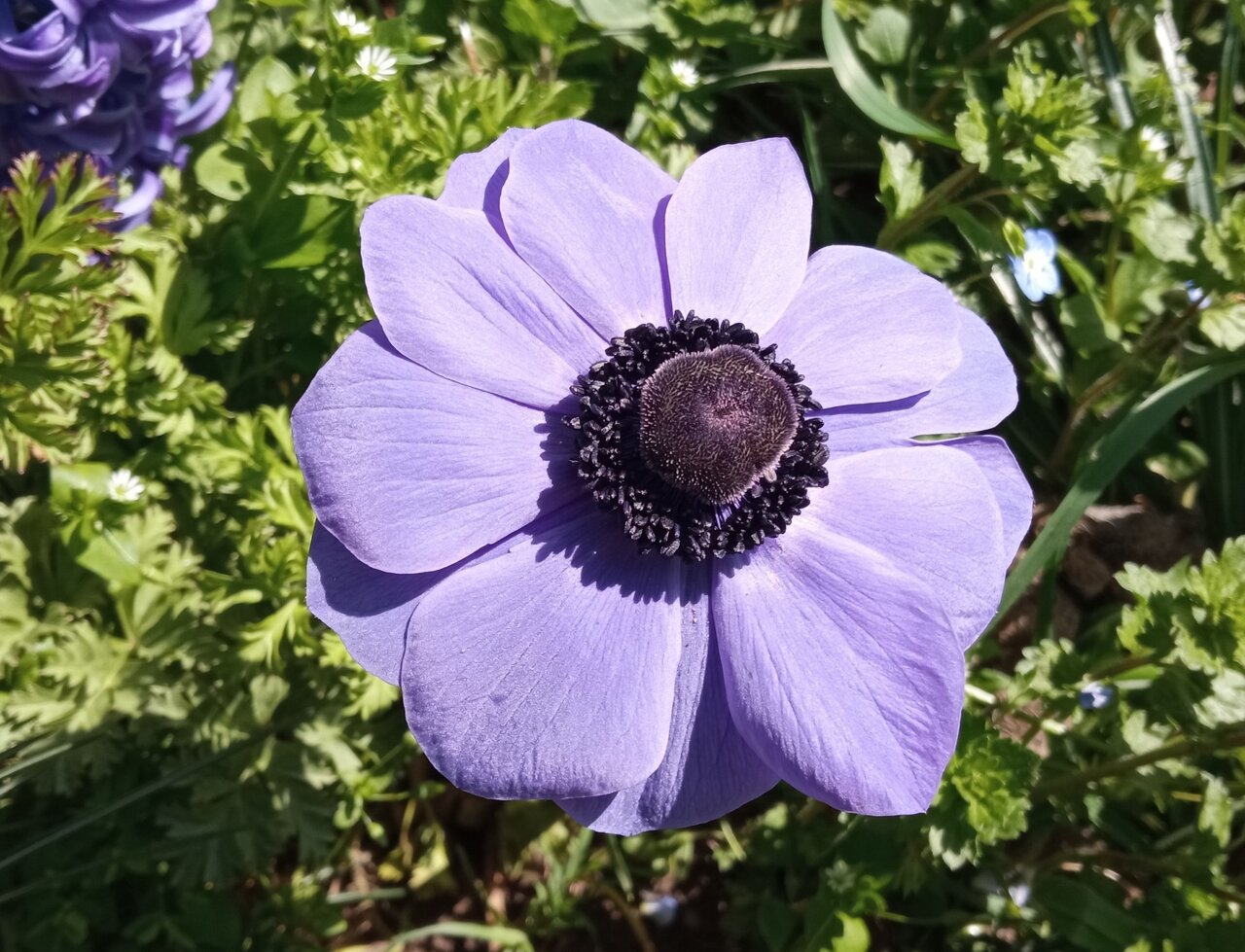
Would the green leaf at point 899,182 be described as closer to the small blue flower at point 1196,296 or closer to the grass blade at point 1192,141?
the small blue flower at point 1196,296

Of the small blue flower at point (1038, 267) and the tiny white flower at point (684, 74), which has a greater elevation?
the tiny white flower at point (684, 74)

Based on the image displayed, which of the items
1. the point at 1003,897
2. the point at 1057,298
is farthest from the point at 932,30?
the point at 1003,897

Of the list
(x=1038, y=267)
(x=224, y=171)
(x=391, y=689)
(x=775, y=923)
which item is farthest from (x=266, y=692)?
(x=1038, y=267)

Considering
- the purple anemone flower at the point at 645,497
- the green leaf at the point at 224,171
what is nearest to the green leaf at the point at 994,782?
the purple anemone flower at the point at 645,497

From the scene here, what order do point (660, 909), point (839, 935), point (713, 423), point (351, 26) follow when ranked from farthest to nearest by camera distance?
1. point (660, 909)
2. point (839, 935)
3. point (351, 26)
4. point (713, 423)

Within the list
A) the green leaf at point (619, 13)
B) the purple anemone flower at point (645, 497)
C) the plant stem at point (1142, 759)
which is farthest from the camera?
the green leaf at point (619, 13)

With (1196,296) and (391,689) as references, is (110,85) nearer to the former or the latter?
(391,689)
